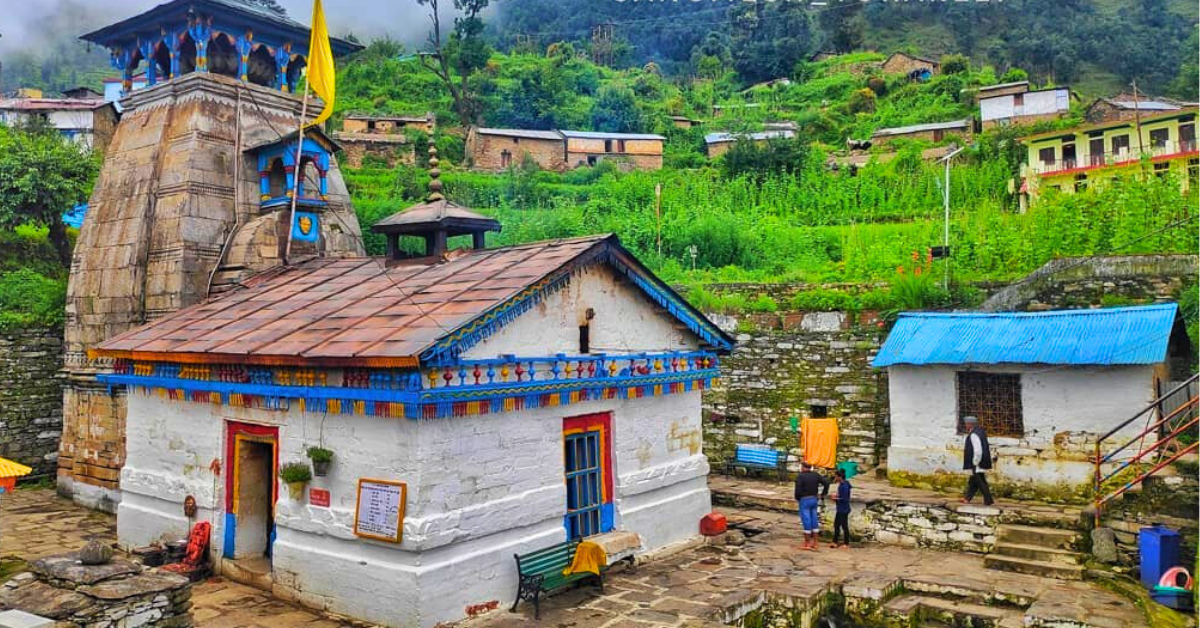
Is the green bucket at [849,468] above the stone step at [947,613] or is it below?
above

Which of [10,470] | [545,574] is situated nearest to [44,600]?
[10,470]

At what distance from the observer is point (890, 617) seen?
977 cm

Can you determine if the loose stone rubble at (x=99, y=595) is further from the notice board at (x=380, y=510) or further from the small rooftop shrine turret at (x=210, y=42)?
the small rooftop shrine turret at (x=210, y=42)

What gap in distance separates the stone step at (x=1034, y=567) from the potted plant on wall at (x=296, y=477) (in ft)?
28.9

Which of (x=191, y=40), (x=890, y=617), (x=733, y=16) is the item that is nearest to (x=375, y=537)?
(x=890, y=617)

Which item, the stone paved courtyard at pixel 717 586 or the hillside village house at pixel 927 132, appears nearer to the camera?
the stone paved courtyard at pixel 717 586

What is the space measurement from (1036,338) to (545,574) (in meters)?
8.80

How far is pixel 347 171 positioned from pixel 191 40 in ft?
99.2

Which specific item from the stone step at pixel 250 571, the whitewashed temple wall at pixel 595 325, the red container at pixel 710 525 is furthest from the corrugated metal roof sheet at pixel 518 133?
the stone step at pixel 250 571

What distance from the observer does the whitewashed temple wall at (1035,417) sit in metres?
12.7

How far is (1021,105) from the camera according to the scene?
48625mm

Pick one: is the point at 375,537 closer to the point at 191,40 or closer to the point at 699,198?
the point at 191,40

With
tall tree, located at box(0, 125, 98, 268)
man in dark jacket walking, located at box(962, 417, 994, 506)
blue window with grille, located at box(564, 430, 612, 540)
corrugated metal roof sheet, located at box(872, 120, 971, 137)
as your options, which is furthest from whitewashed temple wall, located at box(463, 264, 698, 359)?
corrugated metal roof sheet, located at box(872, 120, 971, 137)

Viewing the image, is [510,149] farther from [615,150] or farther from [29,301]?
[29,301]
